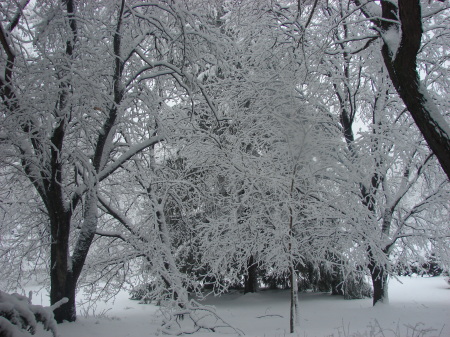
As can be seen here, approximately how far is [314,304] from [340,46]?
29.6ft

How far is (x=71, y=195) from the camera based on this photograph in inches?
295

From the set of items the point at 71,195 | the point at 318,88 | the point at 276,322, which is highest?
the point at 318,88

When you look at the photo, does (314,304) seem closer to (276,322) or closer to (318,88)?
(276,322)

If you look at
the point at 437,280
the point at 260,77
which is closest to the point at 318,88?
the point at 260,77

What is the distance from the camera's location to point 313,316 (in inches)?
442

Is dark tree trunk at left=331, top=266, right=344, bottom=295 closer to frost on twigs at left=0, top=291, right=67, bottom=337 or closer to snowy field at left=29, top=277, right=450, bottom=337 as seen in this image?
snowy field at left=29, top=277, right=450, bottom=337

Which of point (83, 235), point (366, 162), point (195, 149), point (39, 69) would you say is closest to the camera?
point (39, 69)

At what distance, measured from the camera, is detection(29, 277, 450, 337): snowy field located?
687 cm

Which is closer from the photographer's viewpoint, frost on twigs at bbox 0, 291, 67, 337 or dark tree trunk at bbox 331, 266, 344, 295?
frost on twigs at bbox 0, 291, 67, 337

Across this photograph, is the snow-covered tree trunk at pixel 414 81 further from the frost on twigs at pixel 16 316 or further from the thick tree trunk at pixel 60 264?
the thick tree trunk at pixel 60 264

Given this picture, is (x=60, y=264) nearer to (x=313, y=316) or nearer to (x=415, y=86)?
(x=415, y=86)

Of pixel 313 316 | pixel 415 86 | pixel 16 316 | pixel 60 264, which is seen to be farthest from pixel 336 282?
pixel 16 316

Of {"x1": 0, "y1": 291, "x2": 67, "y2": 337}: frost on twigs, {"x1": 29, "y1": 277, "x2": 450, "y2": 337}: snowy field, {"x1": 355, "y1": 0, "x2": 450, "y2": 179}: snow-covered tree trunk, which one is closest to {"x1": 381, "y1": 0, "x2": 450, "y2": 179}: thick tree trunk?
{"x1": 355, "y1": 0, "x2": 450, "y2": 179}: snow-covered tree trunk

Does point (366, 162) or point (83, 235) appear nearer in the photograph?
point (83, 235)
